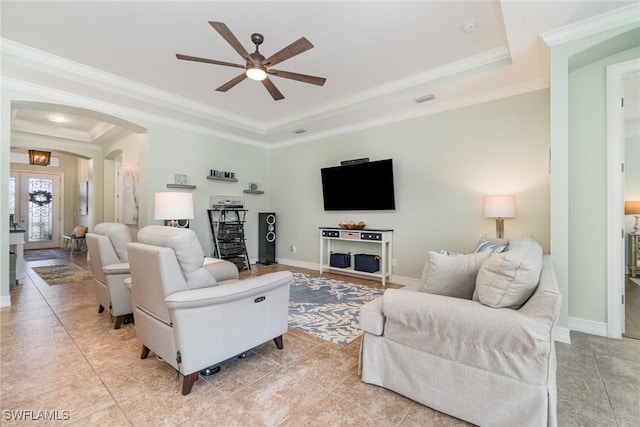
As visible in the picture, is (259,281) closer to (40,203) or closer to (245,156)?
(245,156)

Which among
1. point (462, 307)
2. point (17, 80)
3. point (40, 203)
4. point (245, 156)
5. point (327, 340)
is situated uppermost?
point (17, 80)

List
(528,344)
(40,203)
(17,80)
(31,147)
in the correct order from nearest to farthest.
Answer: (528,344) < (17,80) < (31,147) < (40,203)

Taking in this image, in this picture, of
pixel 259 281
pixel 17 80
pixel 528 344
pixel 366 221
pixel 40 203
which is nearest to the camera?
pixel 528 344

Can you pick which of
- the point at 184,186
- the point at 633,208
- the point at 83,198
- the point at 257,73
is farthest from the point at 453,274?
the point at 83,198

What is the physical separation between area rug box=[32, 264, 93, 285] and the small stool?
180cm

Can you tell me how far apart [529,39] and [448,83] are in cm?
94

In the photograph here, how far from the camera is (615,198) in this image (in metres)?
2.58

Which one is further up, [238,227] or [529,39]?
[529,39]

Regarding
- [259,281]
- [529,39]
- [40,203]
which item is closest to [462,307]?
[259,281]

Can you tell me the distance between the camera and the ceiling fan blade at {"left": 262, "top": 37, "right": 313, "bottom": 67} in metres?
2.22

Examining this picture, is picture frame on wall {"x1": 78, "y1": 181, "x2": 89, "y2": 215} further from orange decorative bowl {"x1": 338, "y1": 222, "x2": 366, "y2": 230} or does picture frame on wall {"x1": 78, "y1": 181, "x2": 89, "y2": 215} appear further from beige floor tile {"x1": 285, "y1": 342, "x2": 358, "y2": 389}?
beige floor tile {"x1": 285, "y1": 342, "x2": 358, "y2": 389}

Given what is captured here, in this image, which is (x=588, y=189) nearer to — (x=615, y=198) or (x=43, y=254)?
(x=615, y=198)

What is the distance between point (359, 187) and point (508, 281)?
143 inches

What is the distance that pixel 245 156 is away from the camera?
20.1ft
